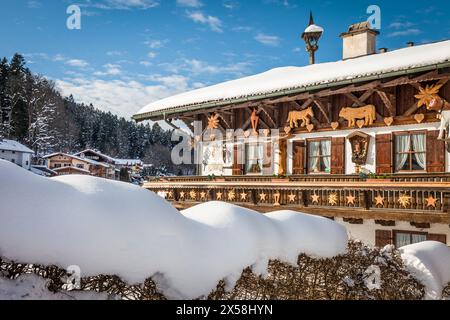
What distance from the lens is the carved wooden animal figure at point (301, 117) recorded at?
51.3 ft

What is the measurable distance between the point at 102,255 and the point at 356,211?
9.49 metres

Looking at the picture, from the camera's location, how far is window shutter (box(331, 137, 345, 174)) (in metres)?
14.9

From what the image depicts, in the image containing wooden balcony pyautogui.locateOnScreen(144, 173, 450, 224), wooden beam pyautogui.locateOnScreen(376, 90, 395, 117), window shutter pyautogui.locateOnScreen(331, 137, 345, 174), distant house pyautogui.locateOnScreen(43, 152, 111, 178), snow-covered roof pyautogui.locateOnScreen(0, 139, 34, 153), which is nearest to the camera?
wooden balcony pyautogui.locateOnScreen(144, 173, 450, 224)

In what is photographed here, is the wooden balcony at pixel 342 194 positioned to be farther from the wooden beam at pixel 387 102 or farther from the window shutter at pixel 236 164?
the wooden beam at pixel 387 102

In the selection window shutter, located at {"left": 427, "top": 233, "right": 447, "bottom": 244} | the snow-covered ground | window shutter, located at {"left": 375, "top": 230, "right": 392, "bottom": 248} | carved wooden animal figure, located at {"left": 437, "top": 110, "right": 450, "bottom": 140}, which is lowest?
window shutter, located at {"left": 375, "top": 230, "right": 392, "bottom": 248}

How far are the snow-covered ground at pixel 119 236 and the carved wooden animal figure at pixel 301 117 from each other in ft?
35.6

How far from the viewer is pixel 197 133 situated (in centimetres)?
2022

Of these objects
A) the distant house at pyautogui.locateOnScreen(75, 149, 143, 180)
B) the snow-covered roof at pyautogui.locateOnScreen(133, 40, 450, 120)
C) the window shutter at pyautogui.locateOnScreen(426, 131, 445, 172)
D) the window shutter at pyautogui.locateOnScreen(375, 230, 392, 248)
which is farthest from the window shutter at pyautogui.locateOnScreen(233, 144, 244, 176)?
the distant house at pyautogui.locateOnScreen(75, 149, 143, 180)

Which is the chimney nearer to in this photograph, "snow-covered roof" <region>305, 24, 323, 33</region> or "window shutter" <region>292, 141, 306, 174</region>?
"snow-covered roof" <region>305, 24, 323, 33</region>

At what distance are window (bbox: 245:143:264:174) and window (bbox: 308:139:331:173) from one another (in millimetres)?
2408

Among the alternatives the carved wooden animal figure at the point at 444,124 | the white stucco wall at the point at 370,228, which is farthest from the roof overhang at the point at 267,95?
the white stucco wall at the point at 370,228

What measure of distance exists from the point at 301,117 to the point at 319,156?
5.44 ft

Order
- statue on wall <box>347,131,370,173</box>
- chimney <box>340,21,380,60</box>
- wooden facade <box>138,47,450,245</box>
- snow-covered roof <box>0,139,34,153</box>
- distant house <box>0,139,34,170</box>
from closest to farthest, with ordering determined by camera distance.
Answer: wooden facade <box>138,47,450,245</box> → statue on wall <box>347,131,370,173</box> → chimney <box>340,21,380,60</box> → snow-covered roof <box>0,139,34,153</box> → distant house <box>0,139,34,170</box>
